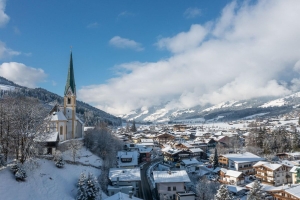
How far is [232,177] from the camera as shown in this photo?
48.8m

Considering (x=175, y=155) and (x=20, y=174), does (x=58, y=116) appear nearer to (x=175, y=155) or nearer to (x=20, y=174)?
(x=20, y=174)

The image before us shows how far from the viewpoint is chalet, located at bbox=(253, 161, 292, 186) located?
4856 cm

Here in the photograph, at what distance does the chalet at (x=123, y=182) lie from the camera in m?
36.7

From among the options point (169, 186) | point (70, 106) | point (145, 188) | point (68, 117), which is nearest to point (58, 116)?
point (68, 117)

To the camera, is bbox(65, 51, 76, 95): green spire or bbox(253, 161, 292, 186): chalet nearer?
bbox(253, 161, 292, 186): chalet

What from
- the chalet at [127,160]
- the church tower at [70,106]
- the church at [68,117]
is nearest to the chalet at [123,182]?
the chalet at [127,160]

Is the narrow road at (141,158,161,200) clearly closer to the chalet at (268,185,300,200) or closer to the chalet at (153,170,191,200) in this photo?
the chalet at (153,170,191,200)

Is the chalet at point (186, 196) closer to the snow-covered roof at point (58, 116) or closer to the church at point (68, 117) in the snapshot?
the church at point (68, 117)

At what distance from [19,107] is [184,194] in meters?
25.4

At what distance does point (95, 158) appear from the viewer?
46.9 metres

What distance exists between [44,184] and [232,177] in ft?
116

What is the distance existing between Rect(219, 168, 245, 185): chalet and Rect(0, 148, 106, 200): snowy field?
28.4 meters

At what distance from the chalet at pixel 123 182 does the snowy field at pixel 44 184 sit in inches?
189

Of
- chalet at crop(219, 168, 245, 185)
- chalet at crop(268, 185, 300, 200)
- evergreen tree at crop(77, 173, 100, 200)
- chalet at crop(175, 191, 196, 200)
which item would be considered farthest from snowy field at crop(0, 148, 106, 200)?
chalet at crop(268, 185, 300, 200)
